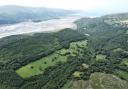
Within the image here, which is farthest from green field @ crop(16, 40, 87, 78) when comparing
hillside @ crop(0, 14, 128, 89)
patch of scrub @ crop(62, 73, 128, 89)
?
patch of scrub @ crop(62, 73, 128, 89)

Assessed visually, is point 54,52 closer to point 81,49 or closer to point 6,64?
point 81,49

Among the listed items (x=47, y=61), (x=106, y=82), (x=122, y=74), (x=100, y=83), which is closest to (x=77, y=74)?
(x=100, y=83)

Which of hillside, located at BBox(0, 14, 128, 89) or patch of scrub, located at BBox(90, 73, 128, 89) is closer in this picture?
patch of scrub, located at BBox(90, 73, 128, 89)

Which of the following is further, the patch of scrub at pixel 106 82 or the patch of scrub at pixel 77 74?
the patch of scrub at pixel 77 74

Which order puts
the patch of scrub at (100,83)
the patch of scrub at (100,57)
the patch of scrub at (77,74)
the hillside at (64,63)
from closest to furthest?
1. the patch of scrub at (100,83)
2. the hillside at (64,63)
3. the patch of scrub at (77,74)
4. the patch of scrub at (100,57)

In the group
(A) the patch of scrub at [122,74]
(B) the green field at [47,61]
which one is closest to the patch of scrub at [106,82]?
(A) the patch of scrub at [122,74]

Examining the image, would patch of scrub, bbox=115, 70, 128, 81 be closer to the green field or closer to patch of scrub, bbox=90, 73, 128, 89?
patch of scrub, bbox=90, 73, 128, 89

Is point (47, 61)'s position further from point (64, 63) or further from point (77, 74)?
point (77, 74)

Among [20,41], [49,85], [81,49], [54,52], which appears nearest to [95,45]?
[81,49]

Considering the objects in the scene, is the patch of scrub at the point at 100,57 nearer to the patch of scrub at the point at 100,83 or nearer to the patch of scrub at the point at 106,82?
the patch of scrub at the point at 106,82
